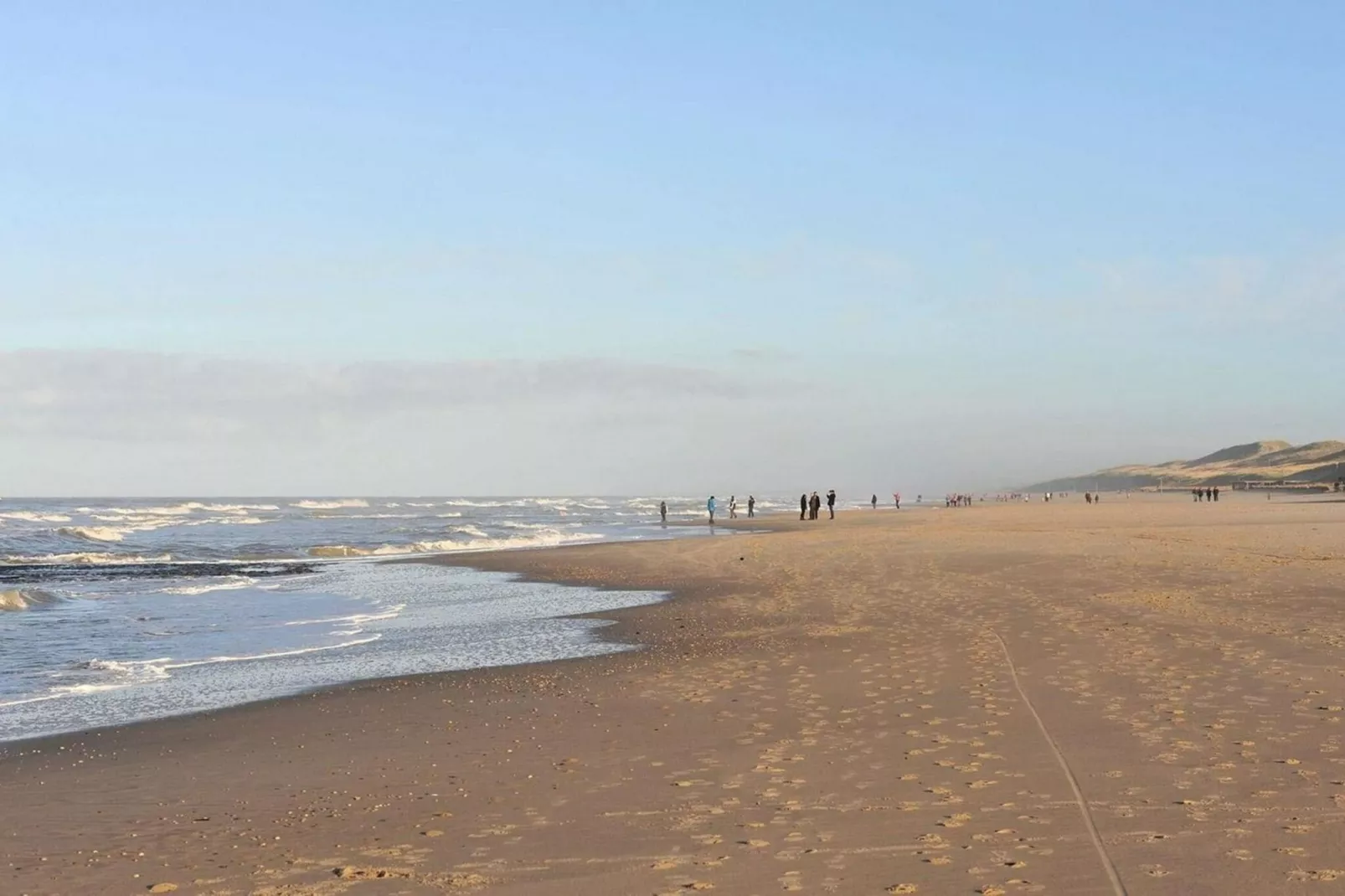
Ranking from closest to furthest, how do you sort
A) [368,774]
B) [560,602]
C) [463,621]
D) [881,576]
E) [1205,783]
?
[1205,783]
[368,774]
[463,621]
[560,602]
[881,576]

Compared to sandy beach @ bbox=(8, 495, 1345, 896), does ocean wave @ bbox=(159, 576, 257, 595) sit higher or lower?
higher

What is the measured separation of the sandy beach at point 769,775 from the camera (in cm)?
642

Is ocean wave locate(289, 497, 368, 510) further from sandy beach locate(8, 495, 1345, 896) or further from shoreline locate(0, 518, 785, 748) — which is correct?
sandy beach locate(8, 495, 1345, 896)

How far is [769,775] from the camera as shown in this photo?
855 centimetres

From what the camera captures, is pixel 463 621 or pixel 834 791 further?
pixel 463 621

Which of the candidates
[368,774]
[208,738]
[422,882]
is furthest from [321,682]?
[422,882]

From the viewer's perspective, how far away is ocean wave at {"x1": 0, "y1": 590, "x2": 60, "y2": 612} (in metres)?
25.0

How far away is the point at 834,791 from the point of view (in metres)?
7.97

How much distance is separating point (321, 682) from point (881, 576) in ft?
52.2

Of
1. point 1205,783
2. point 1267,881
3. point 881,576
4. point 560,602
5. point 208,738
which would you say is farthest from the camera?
point 881,576

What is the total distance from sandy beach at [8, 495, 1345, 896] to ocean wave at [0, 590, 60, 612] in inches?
624

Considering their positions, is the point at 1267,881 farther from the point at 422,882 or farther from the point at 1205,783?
the point at 422,882

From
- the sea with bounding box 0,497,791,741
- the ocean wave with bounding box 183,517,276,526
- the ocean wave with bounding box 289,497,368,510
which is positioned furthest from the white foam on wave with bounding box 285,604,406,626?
the ocean wave with bounding box 289,497,368,510

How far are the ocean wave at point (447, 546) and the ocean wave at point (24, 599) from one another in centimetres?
1742
